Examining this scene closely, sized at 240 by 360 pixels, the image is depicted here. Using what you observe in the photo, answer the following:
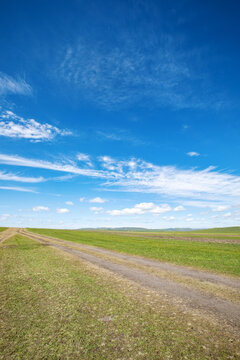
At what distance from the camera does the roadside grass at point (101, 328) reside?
213 inches

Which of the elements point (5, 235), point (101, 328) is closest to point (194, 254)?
point (101, 328)

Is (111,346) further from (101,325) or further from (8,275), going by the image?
(8,275)

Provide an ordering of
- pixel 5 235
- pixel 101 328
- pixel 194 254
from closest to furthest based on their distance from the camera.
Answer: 1. pixel 101 328
2. pixel 194 254
3. pixel 5 235

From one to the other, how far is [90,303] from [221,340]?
567cm

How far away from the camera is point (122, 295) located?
Answer: 32.9ft

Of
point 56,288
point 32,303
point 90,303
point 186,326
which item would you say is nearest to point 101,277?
point 56,288

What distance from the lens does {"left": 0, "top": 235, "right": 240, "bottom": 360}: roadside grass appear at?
17.8 ft

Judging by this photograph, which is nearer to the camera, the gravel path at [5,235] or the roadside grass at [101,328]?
the roadside grass at [101,328]

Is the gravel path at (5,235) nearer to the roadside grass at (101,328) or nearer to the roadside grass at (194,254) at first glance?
the roadside grass at (194,254)

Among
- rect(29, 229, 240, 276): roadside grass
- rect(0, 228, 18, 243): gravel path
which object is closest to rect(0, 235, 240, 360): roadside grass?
rect(29, 229, 240, 276): roadside grass

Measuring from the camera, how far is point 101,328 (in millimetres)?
6699

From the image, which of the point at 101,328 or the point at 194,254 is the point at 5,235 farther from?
the point at 101,328

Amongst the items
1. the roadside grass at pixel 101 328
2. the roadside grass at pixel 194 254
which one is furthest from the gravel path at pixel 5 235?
the roadside grass at pixel 101 328

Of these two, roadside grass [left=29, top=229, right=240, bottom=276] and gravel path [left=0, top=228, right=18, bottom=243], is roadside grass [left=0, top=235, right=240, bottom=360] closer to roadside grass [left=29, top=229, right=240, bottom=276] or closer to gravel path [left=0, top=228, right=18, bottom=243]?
roadside grass [left=29, top=229, right=240, bottom=276]
